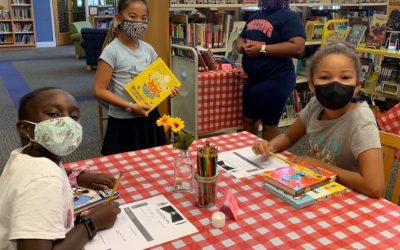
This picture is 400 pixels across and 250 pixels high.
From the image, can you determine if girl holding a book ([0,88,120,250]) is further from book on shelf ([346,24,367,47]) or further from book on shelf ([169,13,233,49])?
book on shelf ([346,24,367,47])

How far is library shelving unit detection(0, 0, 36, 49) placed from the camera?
11.2 meters

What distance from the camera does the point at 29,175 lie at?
0.89m

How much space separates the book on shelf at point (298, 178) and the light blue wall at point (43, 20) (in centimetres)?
1178

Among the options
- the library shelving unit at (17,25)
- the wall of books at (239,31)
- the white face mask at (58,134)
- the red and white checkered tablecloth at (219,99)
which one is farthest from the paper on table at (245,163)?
the library shelving unit at (17,25)

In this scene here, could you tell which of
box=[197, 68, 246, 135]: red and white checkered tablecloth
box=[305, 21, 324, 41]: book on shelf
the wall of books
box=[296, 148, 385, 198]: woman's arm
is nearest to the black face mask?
box=[296, 148, 385, 198]: woman's arm

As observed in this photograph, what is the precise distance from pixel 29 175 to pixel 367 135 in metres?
1.18

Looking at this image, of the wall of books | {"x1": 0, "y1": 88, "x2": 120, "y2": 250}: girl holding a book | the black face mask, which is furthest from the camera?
the wall of books

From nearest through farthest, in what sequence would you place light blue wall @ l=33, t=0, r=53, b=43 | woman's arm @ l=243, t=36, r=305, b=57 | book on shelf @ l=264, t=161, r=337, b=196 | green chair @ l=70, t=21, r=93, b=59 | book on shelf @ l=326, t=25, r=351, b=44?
book on shelf @ l=264, t=161, r=337, b=196 → woman's arm @ l=243, t=36, r=305, b=57 → book on shelf @ l=326, t=25, r=351, b=44 → green chair @ l=70, t=21, r=93, b=59 → light blue wall @ l=33, t=0, r=53, b=43

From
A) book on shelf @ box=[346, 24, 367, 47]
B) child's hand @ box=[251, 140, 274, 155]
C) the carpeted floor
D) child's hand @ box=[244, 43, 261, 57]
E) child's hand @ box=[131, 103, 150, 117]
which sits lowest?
the carpeted floor

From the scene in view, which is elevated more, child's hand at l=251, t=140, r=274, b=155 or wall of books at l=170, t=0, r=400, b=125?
wall of books at l=170, t=0, r=400, b=125

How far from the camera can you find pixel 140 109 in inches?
83.8

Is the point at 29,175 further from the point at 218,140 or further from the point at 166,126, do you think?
the point at 218,140

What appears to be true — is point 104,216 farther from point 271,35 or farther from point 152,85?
point 271,35

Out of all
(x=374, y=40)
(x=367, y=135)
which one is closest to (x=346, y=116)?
(x=367, y=135)
